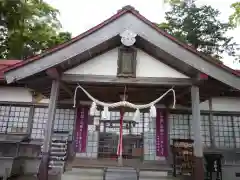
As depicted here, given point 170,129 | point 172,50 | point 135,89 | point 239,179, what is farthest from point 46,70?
point 239,179

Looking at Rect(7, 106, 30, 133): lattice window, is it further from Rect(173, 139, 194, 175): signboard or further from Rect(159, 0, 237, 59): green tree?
Rect(159, 0, 237, 59): green tree

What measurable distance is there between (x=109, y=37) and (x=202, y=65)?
272 cm

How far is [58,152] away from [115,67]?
4620 millimetres

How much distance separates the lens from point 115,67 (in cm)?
638

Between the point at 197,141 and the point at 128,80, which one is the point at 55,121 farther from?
the point at 197,141

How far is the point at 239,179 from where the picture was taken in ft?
28.9

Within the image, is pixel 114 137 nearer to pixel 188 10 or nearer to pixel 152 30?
pixel 152 30

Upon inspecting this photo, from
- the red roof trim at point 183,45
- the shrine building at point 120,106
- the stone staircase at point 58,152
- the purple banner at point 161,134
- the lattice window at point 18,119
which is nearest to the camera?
the red roof trim at point 183,45

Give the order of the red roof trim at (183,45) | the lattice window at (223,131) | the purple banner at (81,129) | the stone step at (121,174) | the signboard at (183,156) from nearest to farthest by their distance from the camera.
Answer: the red roof trim at (183,45)
the stone step at (121,174)
the signboard at (183,156)
the purple banner at (81,129)
the lattice window at (223,131)

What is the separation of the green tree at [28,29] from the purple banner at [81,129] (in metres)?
9.10

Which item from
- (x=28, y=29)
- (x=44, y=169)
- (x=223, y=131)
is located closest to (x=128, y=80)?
(x=44, y=169)

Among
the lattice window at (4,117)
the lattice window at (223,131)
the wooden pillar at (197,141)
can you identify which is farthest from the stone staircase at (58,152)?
the lattice window at (223,131)

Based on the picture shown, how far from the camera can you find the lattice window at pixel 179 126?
9.43m

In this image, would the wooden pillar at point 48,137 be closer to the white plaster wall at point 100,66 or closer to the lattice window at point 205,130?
the white plaster wall at point 100,66
